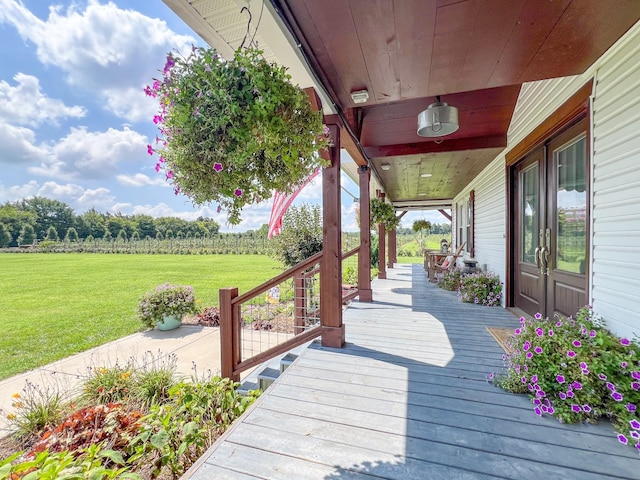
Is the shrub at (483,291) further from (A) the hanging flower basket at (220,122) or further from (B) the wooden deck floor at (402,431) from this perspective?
(A) the hanging flower basket at (220,122)

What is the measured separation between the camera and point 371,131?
4355mm

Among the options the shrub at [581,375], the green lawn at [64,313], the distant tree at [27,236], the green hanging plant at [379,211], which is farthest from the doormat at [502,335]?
the distant tree at [27,236]

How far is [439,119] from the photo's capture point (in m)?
3.03

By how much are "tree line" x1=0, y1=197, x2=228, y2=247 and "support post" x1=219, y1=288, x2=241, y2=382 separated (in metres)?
32.9

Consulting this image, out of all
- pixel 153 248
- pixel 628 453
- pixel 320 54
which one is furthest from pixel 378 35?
pixel 153 248

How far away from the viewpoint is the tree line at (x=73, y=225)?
3647 centimetres

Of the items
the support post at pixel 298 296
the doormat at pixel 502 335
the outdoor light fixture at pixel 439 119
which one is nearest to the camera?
the doormat at pixel 502 335

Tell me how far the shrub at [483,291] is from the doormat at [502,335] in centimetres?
134

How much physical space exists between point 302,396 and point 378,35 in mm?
2526

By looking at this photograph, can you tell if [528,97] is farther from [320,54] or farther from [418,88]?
[320,54]

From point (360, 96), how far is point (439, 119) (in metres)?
0.94

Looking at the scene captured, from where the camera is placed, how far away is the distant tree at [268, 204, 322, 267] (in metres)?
4.84

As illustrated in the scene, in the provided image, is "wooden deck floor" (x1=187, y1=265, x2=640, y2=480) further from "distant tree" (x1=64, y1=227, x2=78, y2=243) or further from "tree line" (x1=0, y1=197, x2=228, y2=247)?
"distant tree" (x1=64, y1=227, x2=78, y2=243)

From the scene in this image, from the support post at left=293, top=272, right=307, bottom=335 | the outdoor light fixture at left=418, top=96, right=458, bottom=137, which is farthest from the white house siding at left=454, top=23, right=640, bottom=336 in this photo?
the support post at left=293, top=272, right=307, bottom=335
